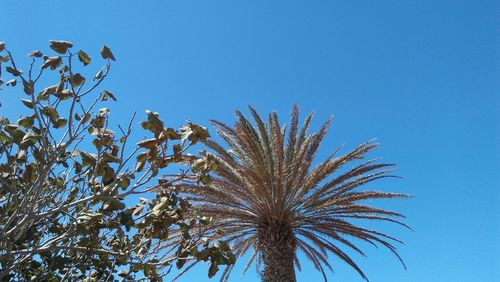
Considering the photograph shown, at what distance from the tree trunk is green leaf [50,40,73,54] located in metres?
9.97

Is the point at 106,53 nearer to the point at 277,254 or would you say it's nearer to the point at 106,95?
the point at 106,95

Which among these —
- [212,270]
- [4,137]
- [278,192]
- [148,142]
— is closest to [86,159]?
[148,142]

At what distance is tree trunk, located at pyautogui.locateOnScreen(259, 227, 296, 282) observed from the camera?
12.8m

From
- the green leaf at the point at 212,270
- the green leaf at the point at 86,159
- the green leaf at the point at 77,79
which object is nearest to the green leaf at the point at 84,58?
the green leaf at the point at 77,79

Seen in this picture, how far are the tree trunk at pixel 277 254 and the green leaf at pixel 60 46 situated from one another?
9973 mm

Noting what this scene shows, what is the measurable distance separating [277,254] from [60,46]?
10267 mm

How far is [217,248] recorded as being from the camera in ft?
13.8

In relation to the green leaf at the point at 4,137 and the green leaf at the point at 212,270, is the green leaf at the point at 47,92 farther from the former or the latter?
the green leaf at the point at 212,270

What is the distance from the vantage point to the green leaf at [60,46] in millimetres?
3725

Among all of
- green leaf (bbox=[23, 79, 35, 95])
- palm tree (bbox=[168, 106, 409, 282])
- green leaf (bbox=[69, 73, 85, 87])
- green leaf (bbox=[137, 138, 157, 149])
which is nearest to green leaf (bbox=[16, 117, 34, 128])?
green leaf (bbox=[23, 79, 35, 95])

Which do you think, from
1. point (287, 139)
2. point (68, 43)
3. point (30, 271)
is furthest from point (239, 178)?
point (68, 43)

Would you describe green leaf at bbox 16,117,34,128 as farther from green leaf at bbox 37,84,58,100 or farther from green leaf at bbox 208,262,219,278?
green leaf at bbox 208,262,219,278

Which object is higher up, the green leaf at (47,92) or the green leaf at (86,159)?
the green leaf at (47,92)

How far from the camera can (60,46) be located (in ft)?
12.3
